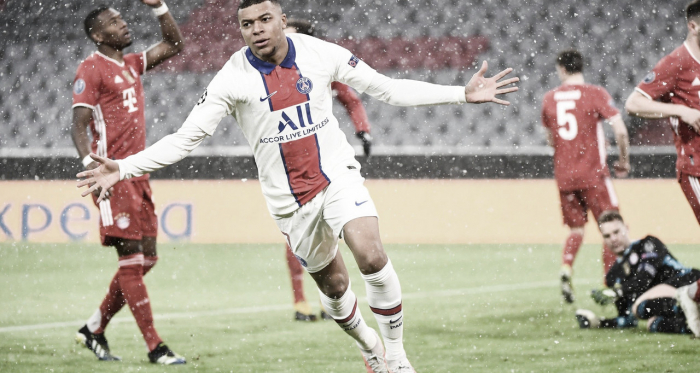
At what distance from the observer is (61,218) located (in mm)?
10078

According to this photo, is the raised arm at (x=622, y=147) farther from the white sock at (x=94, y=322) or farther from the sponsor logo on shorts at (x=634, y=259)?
the white sock at (x=94, y=322)

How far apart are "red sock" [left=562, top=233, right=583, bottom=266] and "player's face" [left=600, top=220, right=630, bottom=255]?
1000 mm

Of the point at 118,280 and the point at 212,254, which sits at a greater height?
the point at 118,280

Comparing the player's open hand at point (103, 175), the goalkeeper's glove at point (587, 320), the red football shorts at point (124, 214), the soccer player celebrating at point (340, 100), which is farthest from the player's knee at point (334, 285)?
the goalkeeper's glove at point (587, 320)

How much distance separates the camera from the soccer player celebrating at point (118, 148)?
15.3ft

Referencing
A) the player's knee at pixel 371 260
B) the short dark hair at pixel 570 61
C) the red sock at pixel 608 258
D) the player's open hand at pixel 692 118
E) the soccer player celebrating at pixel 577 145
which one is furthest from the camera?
the short dark hair at pixel 570 61

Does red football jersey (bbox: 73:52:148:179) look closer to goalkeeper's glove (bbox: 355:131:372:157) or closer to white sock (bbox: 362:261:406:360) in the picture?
goalkeeper's glove (bbox: 355:131:372:157)

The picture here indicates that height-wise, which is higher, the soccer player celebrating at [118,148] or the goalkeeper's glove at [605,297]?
the soccer player celebrating at [118,148]

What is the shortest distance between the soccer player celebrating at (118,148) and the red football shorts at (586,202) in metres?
3.33

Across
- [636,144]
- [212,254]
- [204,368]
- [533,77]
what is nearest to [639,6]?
[533,77]

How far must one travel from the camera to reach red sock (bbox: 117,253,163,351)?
4566mm

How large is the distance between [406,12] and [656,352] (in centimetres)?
1067

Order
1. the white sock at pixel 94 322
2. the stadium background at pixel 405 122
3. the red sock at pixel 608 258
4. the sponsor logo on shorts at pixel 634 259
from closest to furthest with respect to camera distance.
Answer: the white sock at pixel 94 322
the sponsor logo on shorts at pixel 634 259
the red sock at pixel 608 258
the stadium background at pixel 405 122

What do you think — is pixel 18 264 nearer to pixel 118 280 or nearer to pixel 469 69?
pixel 118 280
